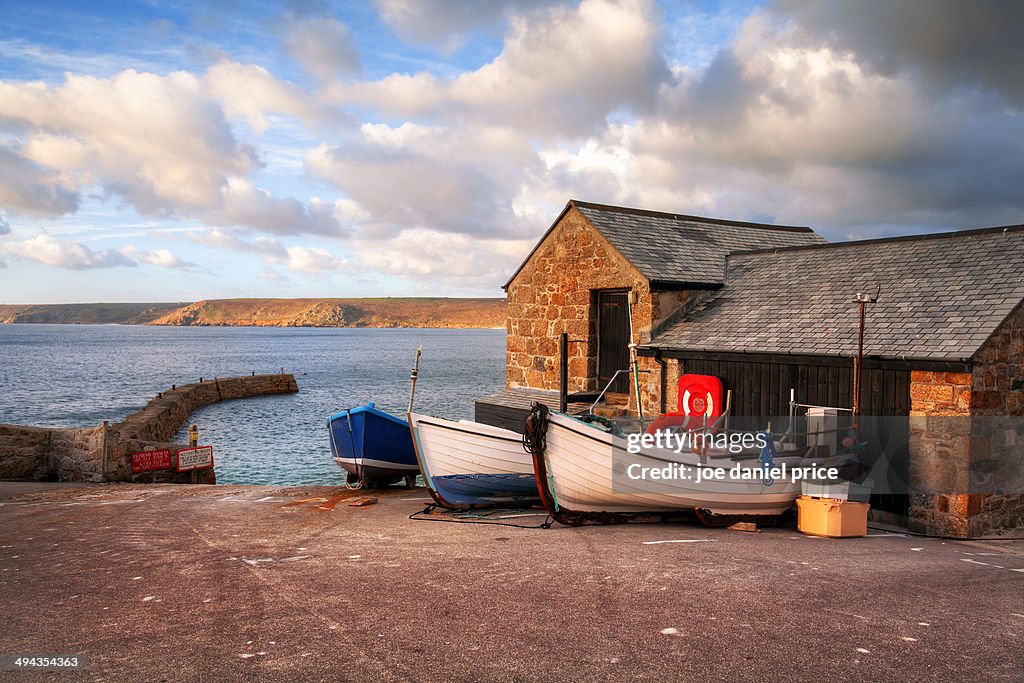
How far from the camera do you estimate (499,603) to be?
7000 mm

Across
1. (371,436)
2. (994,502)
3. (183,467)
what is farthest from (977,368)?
(183,467)

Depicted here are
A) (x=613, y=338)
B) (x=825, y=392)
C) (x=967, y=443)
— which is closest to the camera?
(x=967, y=443)

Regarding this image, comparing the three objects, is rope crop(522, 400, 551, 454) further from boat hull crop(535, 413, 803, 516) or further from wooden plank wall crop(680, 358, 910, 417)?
wooden plank wall crop(680, 358, 910, 417)

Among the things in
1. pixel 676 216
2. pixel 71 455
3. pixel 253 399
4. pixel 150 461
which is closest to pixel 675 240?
pixel 676 216

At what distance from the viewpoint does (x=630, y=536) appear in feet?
33.5

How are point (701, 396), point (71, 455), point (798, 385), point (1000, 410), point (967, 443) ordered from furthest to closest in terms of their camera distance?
1. point (71, 455)
2. point (701, 396)
3. point (798, 385)
4. point (1000, 410)
5. point (967, 443)

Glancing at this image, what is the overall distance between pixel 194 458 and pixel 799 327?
14.2 meters

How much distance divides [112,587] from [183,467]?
11.2 metres

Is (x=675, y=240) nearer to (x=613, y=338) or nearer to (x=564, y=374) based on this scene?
(x=613, y=338)

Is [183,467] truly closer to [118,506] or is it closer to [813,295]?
[118,506]

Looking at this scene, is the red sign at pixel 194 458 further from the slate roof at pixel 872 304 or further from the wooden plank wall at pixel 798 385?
the wooden plank wall at pixel 798 385

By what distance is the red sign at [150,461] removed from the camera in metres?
17.3

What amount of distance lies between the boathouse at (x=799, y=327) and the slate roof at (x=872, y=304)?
0.04 meters

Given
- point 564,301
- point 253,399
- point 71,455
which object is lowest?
point 253,399
